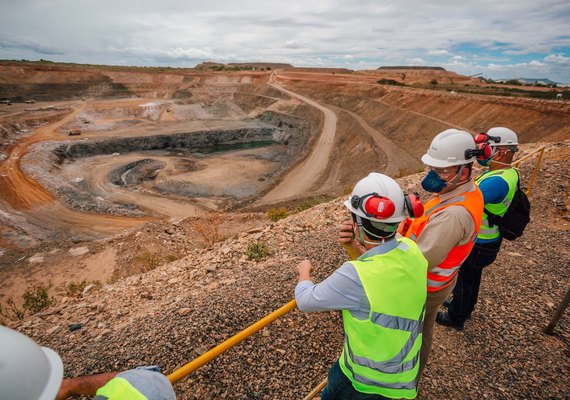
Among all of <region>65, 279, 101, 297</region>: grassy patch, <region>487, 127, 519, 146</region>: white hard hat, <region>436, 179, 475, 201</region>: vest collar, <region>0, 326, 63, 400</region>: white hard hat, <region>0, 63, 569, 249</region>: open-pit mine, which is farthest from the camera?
<region>0, 63, 569, 249</region>: open-pit mine

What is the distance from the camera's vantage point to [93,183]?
2652 centimetres

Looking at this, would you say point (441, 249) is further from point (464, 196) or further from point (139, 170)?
point (139, 170)

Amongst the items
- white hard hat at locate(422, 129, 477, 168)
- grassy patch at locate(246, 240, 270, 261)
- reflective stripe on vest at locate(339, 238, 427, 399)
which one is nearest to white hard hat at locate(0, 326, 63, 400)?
reflective stripe on vest at locate(339, 238, 427, 399)

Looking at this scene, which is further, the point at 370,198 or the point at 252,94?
the point at 252,94

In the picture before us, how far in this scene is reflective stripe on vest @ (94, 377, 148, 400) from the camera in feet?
4.31

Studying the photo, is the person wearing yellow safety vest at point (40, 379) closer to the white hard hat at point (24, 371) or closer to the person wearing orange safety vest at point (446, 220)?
the white hard hat at point (24, 371)

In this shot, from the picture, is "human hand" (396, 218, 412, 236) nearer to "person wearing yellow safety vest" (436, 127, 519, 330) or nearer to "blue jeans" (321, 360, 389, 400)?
"person wearing yellow safety vest" (436, 127, 519, 330)

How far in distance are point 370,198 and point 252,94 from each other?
62825 millimetres

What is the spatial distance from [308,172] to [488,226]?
26661mm

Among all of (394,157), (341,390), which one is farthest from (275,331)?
(394,157)

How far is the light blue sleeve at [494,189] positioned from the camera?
3.36 m

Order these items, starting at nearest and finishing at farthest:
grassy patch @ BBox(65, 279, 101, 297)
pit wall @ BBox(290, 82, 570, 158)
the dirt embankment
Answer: grassy patch @ BBox(65, 279, 101, 297)
pit wall @ BBox(290, 82, 570, 158)
the dirt embankment

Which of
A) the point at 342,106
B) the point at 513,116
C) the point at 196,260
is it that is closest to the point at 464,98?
the point at 513,116

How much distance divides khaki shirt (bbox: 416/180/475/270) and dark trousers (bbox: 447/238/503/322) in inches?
55.2
